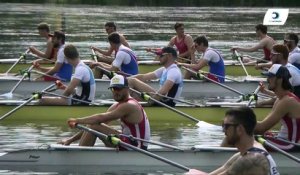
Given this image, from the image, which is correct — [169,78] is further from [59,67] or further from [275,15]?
[275,15]

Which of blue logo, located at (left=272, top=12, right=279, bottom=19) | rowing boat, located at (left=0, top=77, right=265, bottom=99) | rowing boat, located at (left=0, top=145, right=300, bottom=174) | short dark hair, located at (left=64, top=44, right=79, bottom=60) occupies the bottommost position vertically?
rowing boat, located at (left=0, top=77, right=265, bottom=99)

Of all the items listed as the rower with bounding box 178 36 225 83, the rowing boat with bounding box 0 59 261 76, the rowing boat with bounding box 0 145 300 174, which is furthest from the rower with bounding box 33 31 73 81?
the rowing boat with bounding box 0 145 300 174

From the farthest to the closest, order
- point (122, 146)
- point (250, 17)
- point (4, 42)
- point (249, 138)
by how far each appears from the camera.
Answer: point (250, 17) → point (4, 42) → point (122, 146) → point (249, 138)

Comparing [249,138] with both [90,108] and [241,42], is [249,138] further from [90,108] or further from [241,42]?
[241,42]

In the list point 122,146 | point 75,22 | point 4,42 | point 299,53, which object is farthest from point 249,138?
point 75,22

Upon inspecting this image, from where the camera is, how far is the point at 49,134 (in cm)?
1575

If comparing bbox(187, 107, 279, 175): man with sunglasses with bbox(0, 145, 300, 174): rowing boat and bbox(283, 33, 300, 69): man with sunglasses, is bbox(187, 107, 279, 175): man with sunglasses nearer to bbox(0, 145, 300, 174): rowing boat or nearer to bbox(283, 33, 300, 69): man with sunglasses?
bbox(0, 145, 300, 174): rowing boat

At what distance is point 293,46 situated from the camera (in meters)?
18.4

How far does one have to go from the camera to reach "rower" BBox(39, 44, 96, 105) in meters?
15.9

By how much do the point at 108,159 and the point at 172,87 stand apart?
A: 15.4 ft

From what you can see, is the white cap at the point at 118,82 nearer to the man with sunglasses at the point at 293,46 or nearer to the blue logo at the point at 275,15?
the man with sunglasses at the point at 293,46

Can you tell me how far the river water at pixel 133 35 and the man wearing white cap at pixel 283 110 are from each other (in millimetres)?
3608

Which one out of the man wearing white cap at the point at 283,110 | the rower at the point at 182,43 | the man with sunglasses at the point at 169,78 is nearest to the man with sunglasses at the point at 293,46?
the man with sunglasses at the point at 169,78

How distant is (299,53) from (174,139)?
462 cm
